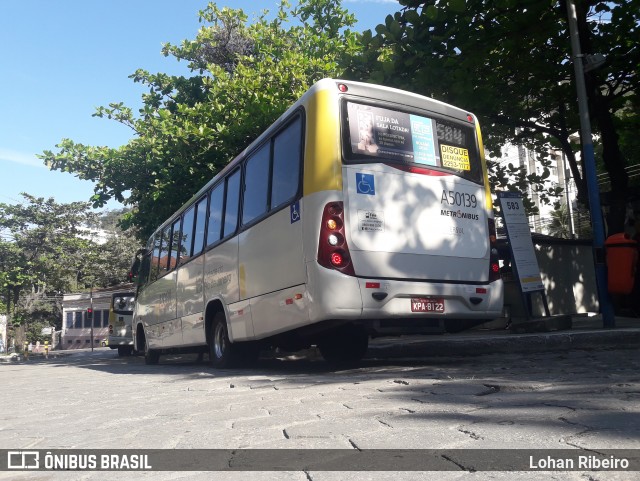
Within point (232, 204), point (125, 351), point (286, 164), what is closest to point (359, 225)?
point (286, 164)

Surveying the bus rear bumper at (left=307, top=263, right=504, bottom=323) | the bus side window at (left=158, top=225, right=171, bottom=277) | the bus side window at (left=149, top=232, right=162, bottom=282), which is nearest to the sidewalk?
the bus rear bumper at (left=307, top=263, right=504, bottom=323)

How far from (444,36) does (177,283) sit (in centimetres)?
647

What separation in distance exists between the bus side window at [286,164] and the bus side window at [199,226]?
296 cm

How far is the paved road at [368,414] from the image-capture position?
303 cm

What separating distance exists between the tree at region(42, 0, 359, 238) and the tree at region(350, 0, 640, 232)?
15.2 ft

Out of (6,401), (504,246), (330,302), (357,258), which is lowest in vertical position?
(6,401)

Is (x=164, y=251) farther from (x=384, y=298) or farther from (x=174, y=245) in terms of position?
(x=384, y=298)

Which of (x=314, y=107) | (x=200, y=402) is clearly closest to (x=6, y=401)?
(x=200, y=402)

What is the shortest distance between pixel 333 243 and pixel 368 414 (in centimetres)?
266

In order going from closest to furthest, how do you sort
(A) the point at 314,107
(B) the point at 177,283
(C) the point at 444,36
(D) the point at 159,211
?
(A) the point at 314,107 < (C) the point at 444,36 < (B) the point at 177,283 < (D) the point at 159,211

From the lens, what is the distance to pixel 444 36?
395 inches

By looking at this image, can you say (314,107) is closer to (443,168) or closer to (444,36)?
(443,168)

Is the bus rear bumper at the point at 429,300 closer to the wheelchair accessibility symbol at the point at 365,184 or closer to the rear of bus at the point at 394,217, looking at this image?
the rear of bus at the point at 394,217

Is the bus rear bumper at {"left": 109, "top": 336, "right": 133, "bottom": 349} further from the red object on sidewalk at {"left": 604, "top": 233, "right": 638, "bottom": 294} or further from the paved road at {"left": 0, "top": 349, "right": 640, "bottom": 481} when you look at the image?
the red object on sidewalk at {"left": 604, "top": 233, "right": 638, "bottom": 294}
